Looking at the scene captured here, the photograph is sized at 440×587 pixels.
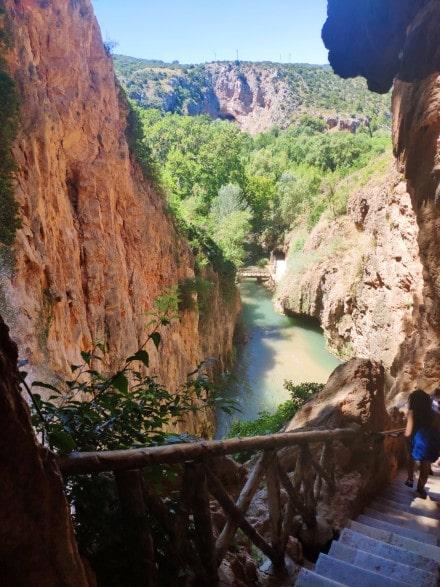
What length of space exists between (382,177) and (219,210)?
51.5ft

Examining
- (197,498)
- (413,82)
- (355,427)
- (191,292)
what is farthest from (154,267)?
(197,498)

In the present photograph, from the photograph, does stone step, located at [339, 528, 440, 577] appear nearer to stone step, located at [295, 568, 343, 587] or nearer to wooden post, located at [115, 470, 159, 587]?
stone step, located at [295, 568, 343, 587]

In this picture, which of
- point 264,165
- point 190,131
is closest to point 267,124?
point 264,165

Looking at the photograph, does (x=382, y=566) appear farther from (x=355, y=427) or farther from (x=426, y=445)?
(x=426, y=445)

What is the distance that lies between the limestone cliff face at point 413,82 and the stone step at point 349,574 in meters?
7.51

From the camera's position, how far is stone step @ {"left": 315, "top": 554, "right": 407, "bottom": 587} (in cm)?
311

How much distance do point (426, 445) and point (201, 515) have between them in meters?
3.97

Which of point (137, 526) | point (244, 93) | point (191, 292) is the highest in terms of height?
point (244, 93)

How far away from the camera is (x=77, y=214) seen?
11977 mm

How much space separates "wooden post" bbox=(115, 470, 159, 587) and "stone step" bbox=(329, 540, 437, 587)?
188 centimetres

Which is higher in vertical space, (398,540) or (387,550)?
(387,550)

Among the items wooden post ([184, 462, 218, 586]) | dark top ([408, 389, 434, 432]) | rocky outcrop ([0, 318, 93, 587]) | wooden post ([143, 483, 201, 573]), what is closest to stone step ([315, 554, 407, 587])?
wooden post ([184, 462, 218, 586])

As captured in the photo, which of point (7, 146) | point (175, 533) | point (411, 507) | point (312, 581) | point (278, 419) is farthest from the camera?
point (278, 419)

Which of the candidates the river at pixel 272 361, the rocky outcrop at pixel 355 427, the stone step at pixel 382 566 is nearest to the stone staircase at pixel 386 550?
the stone step at pixel 382 566
